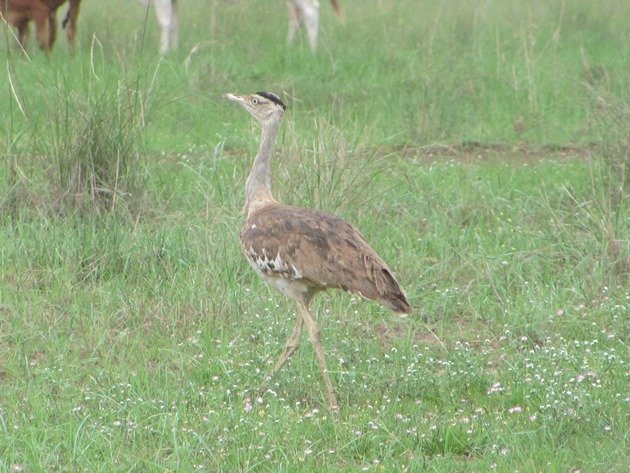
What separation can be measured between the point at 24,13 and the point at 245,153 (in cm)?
398

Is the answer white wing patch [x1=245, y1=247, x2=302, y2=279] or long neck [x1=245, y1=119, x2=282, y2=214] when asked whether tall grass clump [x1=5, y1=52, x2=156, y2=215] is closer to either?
long neck [x1=245, y1=119, x2=282, y2=214]

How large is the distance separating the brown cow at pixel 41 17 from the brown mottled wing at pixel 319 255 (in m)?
6.01

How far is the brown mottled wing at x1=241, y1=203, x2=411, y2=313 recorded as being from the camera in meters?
4.81

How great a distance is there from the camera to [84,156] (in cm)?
679

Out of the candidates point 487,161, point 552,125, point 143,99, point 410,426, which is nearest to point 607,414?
point 410,426

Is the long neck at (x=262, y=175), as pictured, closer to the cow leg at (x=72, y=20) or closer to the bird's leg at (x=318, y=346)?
the bird's leg at (x=318, y=346)

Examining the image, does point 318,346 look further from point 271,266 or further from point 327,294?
point 327,294

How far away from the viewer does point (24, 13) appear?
35.8 ft

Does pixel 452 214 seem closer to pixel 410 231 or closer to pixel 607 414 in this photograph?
pixel 410 231

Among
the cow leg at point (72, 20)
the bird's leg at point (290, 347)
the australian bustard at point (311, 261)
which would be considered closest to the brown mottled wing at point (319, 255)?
the australian bustard at point (311, 261)

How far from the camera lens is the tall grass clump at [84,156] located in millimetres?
6730

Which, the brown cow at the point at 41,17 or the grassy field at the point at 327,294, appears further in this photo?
the brown cow at the point at 41,17

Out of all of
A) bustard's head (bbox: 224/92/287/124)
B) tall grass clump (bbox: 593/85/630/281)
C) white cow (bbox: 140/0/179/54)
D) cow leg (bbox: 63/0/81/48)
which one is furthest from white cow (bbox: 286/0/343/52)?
bustard's head (bbox: 224/92/287/124)

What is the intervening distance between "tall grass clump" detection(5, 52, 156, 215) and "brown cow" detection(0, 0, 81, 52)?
12.7 feet
